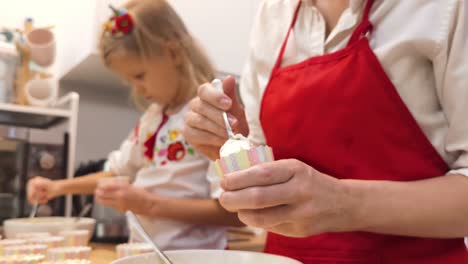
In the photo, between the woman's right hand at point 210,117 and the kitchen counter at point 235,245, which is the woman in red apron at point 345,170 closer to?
the woman's right hand at point 210,117

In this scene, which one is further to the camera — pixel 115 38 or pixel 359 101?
pixel 115 38

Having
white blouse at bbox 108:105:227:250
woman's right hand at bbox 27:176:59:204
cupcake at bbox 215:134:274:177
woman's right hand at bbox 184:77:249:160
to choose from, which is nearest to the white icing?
cupcake at bbox 215:134:274:177

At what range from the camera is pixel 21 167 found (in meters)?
1.40

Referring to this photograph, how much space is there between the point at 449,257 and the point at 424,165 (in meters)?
0.11

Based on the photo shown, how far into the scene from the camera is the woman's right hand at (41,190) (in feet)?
4.31

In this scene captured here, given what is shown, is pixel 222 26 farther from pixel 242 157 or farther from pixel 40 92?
pixel 242 157

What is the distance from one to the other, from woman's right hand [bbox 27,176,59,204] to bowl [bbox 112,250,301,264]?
0.87m

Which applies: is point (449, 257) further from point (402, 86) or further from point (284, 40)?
point (284, 40)

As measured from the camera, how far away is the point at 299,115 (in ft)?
2.10

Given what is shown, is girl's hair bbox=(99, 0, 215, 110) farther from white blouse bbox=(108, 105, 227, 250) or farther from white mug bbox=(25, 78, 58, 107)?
white mug bbox=(25, 78, 58, 107)

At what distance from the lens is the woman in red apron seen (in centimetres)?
44

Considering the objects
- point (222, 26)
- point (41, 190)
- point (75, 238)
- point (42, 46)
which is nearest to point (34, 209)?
point (41, 190)

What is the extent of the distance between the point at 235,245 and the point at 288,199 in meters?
0.99

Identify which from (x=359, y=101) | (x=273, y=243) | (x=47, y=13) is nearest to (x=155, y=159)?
(x=273, y=243)
